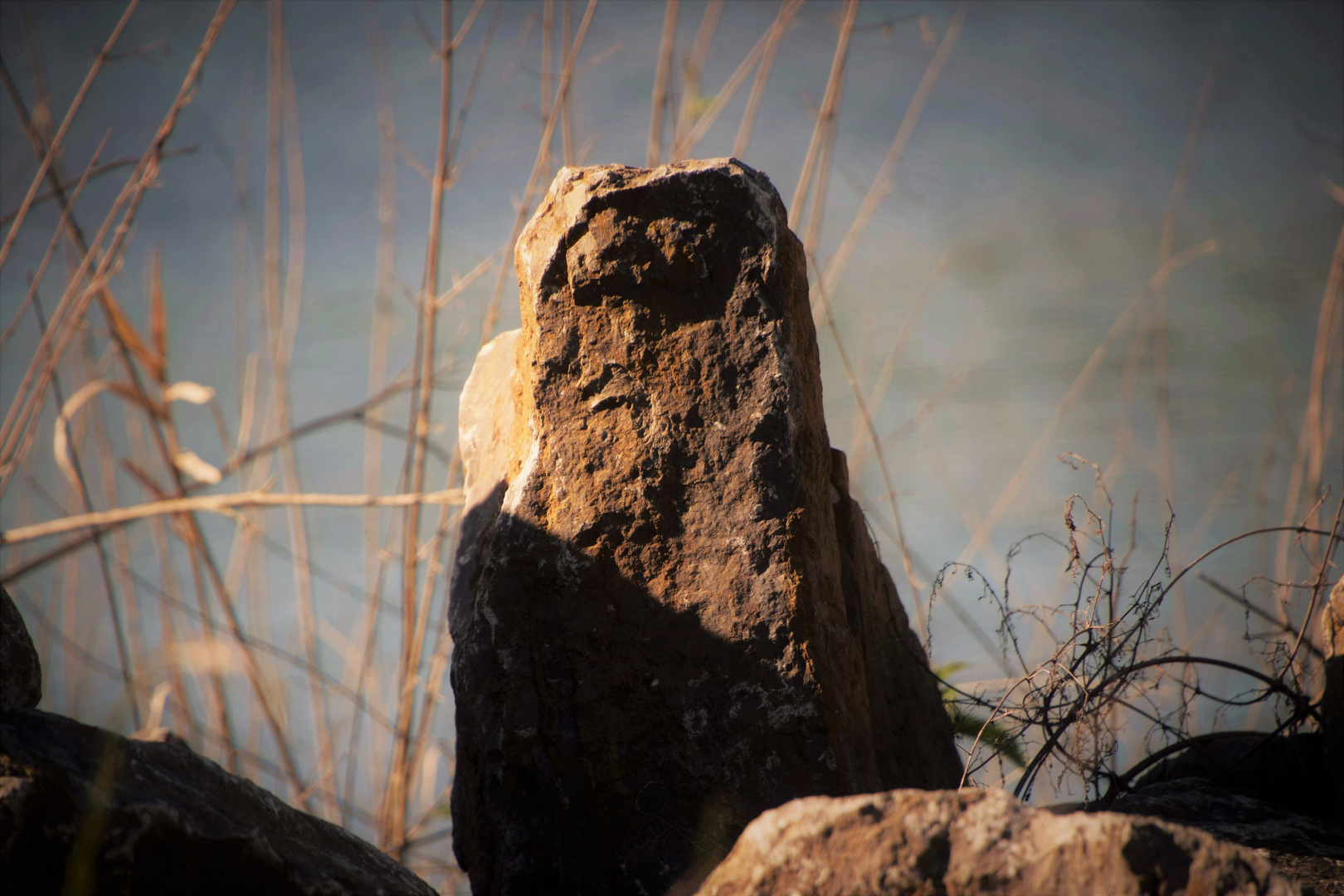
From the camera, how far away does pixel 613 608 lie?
1120mm

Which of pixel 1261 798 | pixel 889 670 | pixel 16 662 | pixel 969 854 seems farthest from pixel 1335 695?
pixel 16 662

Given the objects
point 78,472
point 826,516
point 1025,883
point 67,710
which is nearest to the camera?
point 1025,883

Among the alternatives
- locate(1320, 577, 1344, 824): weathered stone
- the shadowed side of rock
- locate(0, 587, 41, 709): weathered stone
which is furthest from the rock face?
locate(1320, 577, 1344, 824): weathered stone

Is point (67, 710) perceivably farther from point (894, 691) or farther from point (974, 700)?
point (974, 700)

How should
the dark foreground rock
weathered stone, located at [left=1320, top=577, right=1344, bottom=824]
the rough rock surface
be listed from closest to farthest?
the rough rock surface, the dark foreground rock, weathered stone, located at [left=1320, top=577, right=1344, bottom=824]

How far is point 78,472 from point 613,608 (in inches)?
41.8

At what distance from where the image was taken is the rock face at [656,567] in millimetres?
1076

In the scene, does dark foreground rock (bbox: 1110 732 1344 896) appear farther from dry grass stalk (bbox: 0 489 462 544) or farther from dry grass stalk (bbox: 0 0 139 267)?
dry grass stalk (bbox: 0 0 139 267)

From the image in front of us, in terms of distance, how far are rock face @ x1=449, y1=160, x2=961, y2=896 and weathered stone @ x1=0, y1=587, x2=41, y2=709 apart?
56cm

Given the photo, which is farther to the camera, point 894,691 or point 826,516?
point 894,691

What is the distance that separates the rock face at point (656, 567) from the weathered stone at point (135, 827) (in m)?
0.25

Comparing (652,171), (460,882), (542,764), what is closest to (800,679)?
(542,764)

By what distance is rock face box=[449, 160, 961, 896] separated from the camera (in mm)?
1076

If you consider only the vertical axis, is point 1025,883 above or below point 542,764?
below
